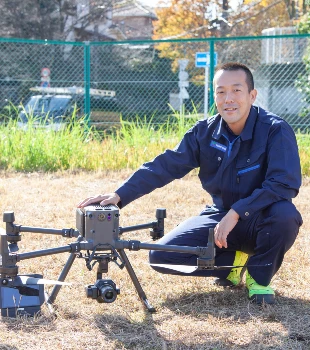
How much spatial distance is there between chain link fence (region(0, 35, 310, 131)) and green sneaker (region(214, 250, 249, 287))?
685 centimetres

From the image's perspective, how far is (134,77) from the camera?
19562mm

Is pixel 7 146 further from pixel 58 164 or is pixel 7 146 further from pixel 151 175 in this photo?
pixel 151 175

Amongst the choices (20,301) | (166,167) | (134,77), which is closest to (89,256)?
(20,301)

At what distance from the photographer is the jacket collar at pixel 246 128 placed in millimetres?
3885

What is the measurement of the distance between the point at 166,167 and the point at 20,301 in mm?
1143

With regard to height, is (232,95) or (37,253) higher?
(232,95)

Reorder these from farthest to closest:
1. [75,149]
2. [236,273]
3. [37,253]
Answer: [75,149], [236,273], [37,253]

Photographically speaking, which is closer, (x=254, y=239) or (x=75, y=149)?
(x=254, y=239)

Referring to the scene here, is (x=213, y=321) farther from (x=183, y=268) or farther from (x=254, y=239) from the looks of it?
(x=254, y=239)

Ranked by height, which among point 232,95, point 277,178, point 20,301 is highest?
point 232,95

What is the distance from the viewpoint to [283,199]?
12.5 ft

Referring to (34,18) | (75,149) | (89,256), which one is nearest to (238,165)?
(89,256)

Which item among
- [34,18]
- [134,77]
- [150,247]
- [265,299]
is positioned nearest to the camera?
[150,247]

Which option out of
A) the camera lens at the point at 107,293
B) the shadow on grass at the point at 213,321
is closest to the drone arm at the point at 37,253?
the camera lens at the point at 107,293
